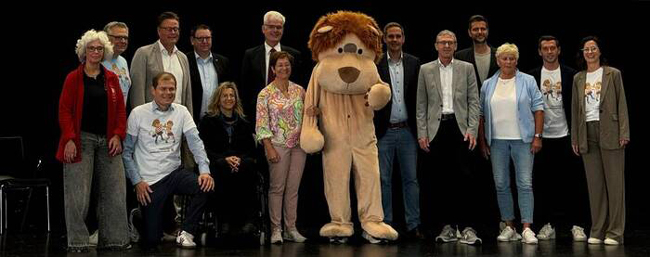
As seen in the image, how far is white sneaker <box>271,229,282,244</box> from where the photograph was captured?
5.90m

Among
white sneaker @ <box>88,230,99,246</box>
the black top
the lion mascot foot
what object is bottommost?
white sneaker @ <box>88,230,99,246</box>

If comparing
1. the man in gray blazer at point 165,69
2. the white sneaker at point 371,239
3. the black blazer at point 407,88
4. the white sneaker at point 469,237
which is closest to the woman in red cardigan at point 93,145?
the man in gray blazer at point 165,69

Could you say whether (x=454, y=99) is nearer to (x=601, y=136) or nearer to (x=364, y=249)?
(x=601, y=136)

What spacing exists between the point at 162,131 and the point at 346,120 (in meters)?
1.08

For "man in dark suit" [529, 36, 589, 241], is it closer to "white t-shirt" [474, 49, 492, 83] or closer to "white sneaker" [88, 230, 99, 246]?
"white t-shirt" [474, 49, 492, 83]

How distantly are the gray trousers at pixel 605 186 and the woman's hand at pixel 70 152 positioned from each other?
3.04 m

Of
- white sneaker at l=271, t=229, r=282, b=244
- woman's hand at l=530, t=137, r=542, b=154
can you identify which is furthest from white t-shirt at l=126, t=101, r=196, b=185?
woman's hand at l=530, t=137, r=542, b=154

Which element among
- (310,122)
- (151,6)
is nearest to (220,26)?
(151,6)

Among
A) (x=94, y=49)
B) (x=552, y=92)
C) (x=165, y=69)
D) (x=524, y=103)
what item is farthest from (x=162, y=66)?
(x=552, y=92)

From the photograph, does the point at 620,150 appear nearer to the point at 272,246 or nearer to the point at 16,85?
the point at 272,246

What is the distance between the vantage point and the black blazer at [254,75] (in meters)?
6.24

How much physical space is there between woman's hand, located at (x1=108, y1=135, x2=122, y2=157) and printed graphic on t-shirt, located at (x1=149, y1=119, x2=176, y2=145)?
236mm

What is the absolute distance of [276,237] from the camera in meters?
5.90

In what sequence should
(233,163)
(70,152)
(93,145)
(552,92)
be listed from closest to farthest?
(70,152) < (93,145) < (233,163) < (552,92)
